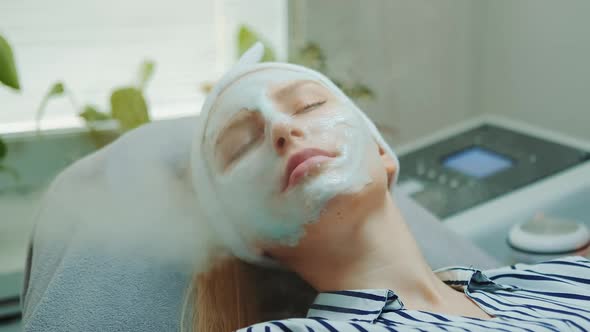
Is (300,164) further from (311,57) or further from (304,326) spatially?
(311,57)

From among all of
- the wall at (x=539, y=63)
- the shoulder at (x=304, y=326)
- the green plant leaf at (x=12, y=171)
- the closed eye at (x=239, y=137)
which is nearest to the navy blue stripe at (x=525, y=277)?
the shoulder at (x=304, y=326)

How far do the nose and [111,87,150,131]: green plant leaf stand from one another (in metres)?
0.84

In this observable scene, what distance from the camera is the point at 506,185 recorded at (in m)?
1.58

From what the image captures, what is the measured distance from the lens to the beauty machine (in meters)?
1.39

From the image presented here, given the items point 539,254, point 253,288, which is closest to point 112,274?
point 253,288

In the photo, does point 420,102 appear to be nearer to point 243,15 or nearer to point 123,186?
point 243,15

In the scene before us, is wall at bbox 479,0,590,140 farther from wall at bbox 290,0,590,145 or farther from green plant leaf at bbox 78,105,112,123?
green plant leaf at bbox 78,105,112,123

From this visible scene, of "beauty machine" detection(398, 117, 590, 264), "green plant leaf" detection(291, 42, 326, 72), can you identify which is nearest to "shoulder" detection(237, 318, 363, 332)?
"beauty machine" detection(398, 117, 590, 264)

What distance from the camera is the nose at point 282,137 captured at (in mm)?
911

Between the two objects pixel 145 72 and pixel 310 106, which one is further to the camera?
pixel 145 72

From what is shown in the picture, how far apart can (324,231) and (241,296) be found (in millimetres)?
284

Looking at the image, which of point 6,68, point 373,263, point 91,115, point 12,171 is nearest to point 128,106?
point 91,115

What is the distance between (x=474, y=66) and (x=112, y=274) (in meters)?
1.63

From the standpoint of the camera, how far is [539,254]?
1.37 metres
